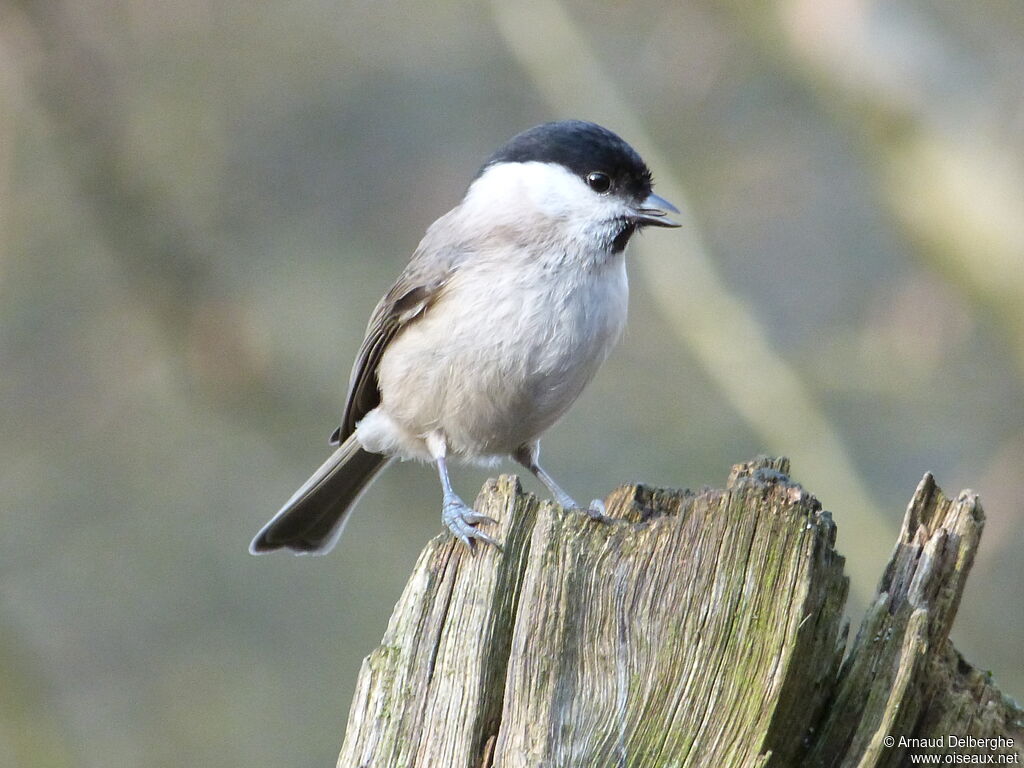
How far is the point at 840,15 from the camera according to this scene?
461 cm

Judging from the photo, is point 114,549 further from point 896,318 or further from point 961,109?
point 961,109

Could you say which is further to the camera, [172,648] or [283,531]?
[172,648]

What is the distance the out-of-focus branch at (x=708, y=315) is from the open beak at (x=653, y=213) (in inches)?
57.1

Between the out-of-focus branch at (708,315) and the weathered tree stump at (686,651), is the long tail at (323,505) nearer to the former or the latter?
the out-of-focus branch at (708,315)

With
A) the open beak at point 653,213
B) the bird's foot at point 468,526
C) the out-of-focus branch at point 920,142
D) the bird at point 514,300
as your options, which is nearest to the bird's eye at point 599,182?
the bird at point 514,300

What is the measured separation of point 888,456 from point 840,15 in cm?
213

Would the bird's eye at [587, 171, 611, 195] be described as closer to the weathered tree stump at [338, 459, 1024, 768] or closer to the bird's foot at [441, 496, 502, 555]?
the bird's foot at [441, 496, 502, 555]

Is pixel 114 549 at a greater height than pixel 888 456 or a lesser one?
lesser

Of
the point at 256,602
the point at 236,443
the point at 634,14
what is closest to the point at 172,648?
the point at 256,602

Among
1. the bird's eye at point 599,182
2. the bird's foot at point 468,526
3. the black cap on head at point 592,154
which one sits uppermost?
the black cap on head at point 592,154

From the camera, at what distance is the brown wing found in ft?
11.6

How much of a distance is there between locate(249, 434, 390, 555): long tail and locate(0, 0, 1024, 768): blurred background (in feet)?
2.95

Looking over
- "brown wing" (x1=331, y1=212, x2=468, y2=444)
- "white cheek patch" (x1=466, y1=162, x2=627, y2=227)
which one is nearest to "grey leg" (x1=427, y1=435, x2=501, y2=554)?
"brown wing" (x1=331, y1=212, x2=468, y2=444)

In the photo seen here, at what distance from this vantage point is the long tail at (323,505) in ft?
13.4
